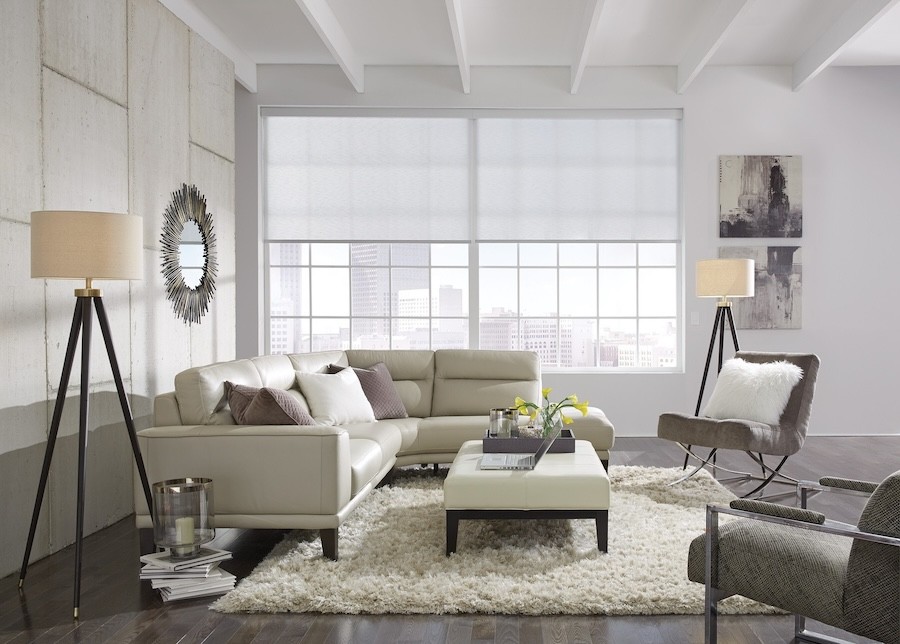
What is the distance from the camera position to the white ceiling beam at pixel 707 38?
19.4 feet

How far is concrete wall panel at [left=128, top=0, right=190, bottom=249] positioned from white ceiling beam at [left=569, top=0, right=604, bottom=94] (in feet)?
9.53

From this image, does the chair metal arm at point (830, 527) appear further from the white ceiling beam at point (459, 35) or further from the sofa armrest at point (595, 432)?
the white ceiling beam at point (459, 35)

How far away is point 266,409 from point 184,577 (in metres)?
0.89

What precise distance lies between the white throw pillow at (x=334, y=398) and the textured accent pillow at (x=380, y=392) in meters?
0.20

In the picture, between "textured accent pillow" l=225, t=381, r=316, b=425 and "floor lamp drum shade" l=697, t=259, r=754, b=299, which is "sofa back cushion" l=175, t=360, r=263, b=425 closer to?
"textured accent pillow" l=225, t=381, r=316, b=425

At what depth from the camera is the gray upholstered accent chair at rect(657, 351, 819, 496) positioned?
4.93m

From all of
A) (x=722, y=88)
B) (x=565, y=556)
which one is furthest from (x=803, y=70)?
(x=565, y=556)

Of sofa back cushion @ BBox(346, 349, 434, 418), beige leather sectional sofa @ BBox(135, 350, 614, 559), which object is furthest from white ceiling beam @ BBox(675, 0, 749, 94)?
beige leather sectional sofa @ BBox(135, 350, 614, 559)

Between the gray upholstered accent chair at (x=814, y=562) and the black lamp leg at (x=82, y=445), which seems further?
the black lamp leg at (x=82, y=445)

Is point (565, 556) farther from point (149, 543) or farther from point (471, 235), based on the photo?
point (471, 235)

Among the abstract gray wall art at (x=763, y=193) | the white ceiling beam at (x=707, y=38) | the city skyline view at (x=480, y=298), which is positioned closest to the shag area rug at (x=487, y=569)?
the city skyline view at (x=480, y=298)

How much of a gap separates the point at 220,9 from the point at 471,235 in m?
2.98

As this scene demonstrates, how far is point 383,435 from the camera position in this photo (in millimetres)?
4816

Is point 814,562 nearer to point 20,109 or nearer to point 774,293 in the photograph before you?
point 20,109
